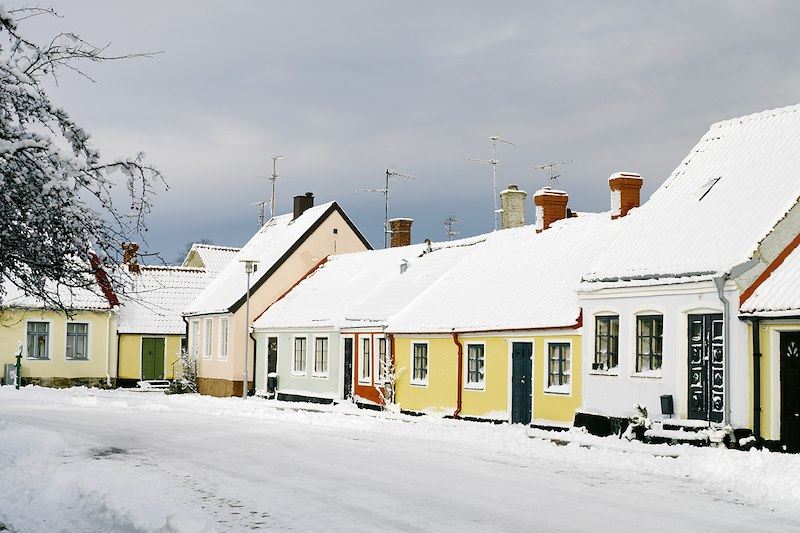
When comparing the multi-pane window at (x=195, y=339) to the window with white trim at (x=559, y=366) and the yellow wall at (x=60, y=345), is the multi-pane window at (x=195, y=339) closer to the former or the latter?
the yellow wall at (x=60, y=345)

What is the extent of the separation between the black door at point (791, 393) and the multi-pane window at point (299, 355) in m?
21.2

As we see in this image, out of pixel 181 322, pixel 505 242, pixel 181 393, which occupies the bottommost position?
pixel 181 393

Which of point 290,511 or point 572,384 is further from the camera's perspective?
point 572,384

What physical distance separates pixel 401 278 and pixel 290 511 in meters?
23.5

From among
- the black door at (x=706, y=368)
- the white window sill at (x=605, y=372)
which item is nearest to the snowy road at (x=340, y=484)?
the black door at (x=706, y=368)

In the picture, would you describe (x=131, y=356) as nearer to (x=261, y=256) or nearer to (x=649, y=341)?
(x=261, y=256)

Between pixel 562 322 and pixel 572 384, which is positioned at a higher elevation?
pixel 562 322

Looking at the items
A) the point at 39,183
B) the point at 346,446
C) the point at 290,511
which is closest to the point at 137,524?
the point at 290,511

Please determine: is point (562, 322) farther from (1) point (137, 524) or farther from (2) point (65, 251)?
(2) point (65, 251)

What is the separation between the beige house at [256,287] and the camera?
A: 129 feet

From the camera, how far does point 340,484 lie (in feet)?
45.9

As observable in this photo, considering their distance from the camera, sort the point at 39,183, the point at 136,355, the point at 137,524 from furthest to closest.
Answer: the point at 136,355, the point at 137,524, the point at 39,183

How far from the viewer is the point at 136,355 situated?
45.8 meters

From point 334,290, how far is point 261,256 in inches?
276
